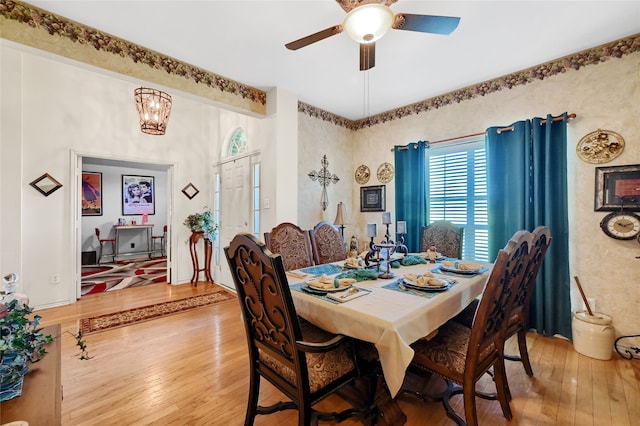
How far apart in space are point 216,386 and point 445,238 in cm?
250

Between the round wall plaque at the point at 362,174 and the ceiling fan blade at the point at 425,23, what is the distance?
8.60ft

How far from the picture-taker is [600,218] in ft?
8.03

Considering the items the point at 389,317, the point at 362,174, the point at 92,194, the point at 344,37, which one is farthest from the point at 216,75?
the point at 92,194

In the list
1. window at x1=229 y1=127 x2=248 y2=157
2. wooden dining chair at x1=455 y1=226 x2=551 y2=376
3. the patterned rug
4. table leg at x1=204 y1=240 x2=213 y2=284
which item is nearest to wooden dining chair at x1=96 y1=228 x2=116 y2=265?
the patterned rug

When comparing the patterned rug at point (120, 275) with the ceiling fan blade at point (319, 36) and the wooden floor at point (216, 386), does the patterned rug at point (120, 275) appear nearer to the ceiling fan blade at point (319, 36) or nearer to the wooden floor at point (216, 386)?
the wooden floor at point (216, 386)

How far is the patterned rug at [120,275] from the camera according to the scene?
450 centimetres

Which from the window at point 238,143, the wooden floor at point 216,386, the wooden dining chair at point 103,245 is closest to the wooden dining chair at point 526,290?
the wooden floor at point 216,386

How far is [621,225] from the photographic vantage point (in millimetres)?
2330

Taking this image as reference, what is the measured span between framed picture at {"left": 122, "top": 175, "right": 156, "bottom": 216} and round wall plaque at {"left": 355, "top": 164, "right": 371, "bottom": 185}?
6072 millimetres

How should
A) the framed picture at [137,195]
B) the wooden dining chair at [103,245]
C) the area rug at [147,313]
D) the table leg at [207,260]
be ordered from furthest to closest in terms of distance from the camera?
the framed picture at [137,195]
the wooden dining chair at [103,245]
the table leg at [207,260]
the area rug at [147,313]

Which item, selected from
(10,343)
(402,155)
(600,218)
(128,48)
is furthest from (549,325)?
(128,48)

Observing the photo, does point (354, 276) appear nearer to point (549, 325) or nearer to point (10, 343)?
point (10, 343)

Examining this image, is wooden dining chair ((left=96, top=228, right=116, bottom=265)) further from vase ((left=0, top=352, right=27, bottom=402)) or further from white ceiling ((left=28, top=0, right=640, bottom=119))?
vase ((left=0, top=352, right=27, bottom=402))

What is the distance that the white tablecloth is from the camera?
120 cm
